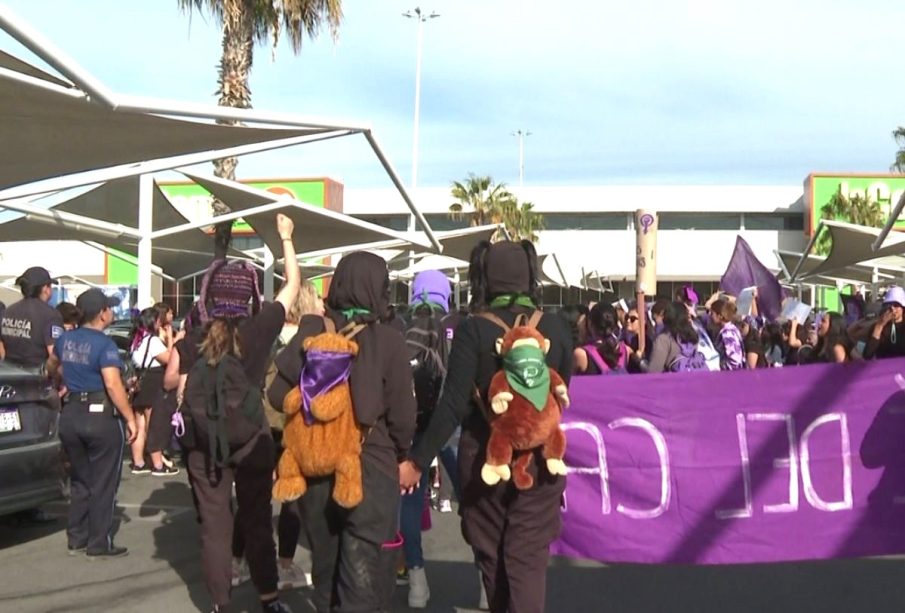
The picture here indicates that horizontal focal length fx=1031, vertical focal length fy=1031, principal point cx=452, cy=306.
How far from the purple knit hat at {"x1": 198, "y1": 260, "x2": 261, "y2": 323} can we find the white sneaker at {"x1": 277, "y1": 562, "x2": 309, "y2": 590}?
1.73m

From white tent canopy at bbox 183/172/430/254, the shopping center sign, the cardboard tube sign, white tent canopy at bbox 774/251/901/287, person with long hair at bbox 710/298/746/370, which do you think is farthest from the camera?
the shopping center sign

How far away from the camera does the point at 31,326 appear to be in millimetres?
8891

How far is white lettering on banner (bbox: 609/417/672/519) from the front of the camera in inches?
207

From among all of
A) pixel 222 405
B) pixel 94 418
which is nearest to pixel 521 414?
pixel 222 405

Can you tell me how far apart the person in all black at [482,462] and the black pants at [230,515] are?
1257mm

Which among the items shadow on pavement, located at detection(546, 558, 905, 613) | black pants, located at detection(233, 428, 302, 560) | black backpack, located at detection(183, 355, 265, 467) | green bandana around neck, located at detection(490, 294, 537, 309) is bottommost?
shadow on pavement, located at detection(546, 558, 905, 613)

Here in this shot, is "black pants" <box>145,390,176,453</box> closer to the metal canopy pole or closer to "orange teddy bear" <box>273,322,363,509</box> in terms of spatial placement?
"orange teddy bear" <box>273,322,363,509</box>

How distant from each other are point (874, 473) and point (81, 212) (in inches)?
491

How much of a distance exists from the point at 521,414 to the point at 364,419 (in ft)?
2.02

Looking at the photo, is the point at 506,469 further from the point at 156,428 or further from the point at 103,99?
the point at 156,428

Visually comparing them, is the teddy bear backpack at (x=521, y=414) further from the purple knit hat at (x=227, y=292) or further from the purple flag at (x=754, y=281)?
the purple flag at (x=754, y=281)

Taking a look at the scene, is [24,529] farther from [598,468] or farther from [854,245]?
[854,245]

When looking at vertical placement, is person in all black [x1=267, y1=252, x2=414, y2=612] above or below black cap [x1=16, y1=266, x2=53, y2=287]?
below

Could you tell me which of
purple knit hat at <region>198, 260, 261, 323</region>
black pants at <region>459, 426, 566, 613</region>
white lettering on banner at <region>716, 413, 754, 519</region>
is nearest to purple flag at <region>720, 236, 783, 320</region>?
white lettering on banner at <region>716, 413, 754, 519</region>
